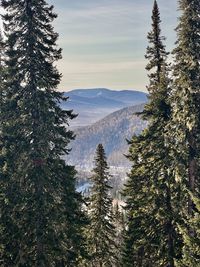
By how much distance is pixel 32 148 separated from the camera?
72.7 ft

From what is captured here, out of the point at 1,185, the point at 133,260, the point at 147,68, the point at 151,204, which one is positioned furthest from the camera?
the point at 133,260

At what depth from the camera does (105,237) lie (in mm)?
39312

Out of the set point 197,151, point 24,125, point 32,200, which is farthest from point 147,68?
point 32,200

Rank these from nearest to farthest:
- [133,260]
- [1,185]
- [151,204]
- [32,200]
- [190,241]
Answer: [190,241], [32,200], [1,185], [151,204], [133,260]

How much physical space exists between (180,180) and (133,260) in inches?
691

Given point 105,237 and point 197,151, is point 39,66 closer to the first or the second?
point 197,151

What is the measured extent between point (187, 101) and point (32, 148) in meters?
9.15

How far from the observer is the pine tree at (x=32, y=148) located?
21.6 meters

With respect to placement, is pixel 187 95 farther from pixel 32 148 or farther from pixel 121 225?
pixel 121 225

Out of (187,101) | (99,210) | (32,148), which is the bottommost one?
(99,210)

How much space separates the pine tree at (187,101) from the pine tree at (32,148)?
6.69m

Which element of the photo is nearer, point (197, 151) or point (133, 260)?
point (197, 151)

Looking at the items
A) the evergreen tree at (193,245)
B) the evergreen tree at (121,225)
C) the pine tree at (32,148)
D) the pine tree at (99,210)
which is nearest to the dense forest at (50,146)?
the pine tree at (32,148)

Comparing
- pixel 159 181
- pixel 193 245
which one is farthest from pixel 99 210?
pixel 193 245
